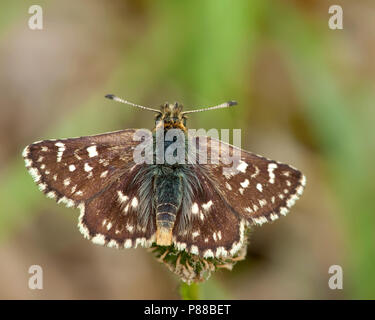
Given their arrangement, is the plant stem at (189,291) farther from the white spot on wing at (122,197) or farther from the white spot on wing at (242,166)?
the white spot on wing at (242,166)

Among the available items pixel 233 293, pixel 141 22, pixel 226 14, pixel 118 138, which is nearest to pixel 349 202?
pixel 233 293

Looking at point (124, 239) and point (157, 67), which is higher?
point (157, 67)

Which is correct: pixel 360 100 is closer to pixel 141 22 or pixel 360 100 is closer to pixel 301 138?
pixel 301 138

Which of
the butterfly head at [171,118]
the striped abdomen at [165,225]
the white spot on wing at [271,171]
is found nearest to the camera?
the striped abdomen at [165,225]

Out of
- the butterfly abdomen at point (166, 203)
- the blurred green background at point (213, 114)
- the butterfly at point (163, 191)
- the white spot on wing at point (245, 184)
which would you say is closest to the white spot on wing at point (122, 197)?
the butterfly at point (163, 191)

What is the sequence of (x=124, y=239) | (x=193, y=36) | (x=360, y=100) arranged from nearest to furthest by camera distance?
(x=124, y=239) → (x=193, y=36) → (x=360, y=100)

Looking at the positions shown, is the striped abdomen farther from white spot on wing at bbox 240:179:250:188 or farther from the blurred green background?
the blurred green background

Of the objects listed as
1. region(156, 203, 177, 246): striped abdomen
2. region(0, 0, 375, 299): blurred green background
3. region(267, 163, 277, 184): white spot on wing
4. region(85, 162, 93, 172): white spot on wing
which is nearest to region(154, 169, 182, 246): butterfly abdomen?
region(156, 203, 177, 246): striped abdomen
